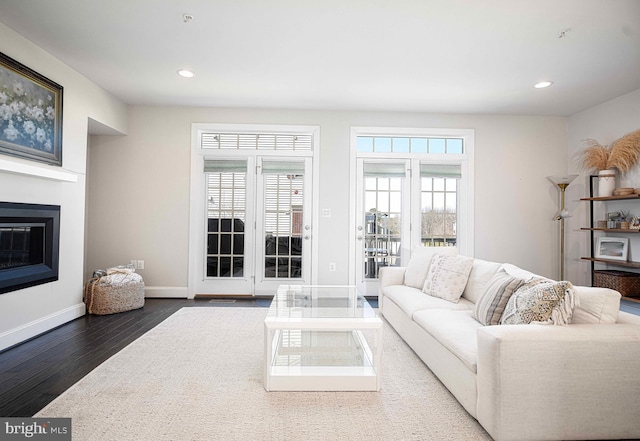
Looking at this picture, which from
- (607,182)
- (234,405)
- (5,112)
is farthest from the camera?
(607,182)

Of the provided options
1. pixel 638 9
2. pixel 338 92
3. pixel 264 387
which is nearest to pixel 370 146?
pixel 338 92

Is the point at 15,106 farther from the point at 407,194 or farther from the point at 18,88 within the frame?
the point at 407,194

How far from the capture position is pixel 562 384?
5.30ft

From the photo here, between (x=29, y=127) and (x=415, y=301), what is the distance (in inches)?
144

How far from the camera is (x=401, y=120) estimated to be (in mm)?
4828

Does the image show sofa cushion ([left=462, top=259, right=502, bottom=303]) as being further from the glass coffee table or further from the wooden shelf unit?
the wooden shelf unit

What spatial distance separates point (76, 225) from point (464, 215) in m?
4.75

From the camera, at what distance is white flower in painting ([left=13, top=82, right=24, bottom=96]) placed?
114 inches

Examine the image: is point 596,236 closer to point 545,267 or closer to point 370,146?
point 545,267

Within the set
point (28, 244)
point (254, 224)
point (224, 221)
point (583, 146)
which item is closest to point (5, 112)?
point (28, 244)

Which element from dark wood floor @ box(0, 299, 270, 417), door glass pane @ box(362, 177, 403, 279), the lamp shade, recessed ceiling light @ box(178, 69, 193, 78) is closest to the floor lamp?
the lamp shade

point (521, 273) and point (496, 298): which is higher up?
point (521, 273)

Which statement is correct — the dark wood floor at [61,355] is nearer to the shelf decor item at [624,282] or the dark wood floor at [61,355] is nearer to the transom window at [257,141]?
the transom window at [257,141]

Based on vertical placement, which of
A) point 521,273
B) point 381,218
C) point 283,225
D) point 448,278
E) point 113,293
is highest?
point 381,218
